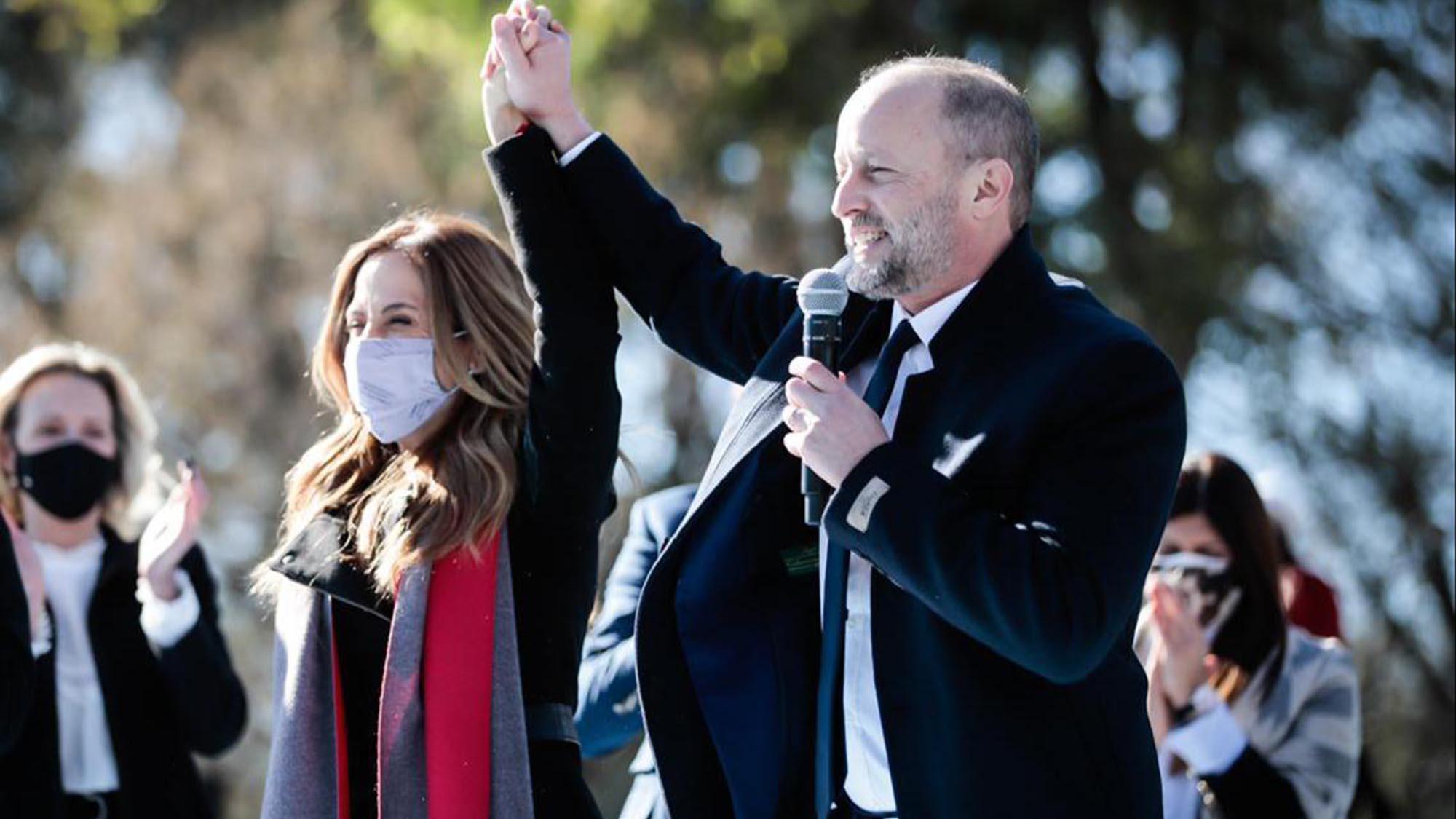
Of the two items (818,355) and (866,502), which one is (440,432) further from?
(866,502)

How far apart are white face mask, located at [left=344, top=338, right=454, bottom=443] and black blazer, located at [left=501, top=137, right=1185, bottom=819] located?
732 mm

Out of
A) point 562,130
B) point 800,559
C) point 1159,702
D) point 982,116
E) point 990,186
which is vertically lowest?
point 1159,702

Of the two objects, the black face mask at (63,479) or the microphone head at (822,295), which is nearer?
the microphone head at (822,295)

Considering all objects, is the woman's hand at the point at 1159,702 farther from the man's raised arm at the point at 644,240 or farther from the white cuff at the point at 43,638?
the white cuff at the point at 43,638

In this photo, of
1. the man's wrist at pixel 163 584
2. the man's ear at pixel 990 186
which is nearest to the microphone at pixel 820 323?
the man's ear at pixel 990 186

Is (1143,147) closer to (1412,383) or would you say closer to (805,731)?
(1412,383)

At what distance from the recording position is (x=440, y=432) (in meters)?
4.13

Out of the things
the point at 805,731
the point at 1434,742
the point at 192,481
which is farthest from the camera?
the point at 1434,742

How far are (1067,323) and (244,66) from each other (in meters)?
14.4

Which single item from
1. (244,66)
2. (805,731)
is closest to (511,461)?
(805,731)

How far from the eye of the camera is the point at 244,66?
1689cm

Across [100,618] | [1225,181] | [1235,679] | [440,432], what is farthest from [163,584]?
[1225,181]

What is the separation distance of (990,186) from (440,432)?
1.25 meters

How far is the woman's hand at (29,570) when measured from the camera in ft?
17.4
